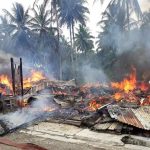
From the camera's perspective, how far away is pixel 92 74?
42.9 meters

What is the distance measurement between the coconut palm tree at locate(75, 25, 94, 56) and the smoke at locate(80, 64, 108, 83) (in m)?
7.86

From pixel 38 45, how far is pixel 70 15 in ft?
30.4

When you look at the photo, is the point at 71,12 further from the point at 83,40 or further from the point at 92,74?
the point at 83,40

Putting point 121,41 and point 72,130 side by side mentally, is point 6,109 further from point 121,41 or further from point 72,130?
point 121,41

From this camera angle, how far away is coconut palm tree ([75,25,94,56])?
53.0 m

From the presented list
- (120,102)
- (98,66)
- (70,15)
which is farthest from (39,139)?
(98,66)

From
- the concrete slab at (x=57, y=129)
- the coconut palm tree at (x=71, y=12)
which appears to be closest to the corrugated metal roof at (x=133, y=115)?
the concrete slab at (x=57, y=129)

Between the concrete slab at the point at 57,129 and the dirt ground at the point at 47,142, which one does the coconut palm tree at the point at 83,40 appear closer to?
Answer: the concrete slab at the point at 57,129

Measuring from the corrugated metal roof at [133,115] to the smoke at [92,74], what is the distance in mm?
23431

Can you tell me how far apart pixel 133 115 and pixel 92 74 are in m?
27.3

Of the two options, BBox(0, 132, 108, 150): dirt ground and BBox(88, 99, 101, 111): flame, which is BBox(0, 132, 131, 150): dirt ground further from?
BBox(88, 99, 101, 111): flame

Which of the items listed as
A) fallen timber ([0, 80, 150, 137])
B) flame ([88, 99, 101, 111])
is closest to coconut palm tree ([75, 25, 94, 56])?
fallen timber ([0, 80, 150, 137])

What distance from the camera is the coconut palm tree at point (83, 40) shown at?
52997mm

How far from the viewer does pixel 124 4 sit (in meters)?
32.0
